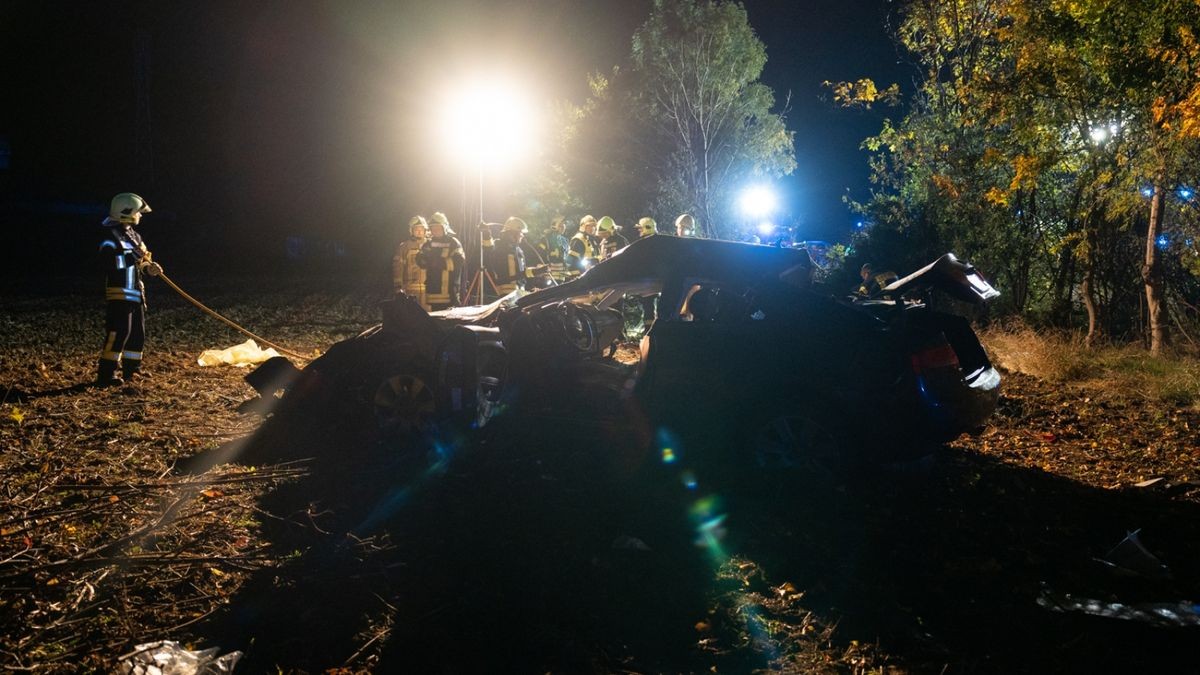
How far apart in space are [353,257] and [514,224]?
21495mm

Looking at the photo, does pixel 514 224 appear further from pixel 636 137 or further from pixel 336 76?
pixel 336 76

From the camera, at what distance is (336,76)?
32719 mm

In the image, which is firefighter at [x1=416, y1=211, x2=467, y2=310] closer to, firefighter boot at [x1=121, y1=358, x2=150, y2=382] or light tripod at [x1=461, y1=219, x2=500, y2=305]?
light tripod at [x1=461, y1=219, x2=500, y2=305]

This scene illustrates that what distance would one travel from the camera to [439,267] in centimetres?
952

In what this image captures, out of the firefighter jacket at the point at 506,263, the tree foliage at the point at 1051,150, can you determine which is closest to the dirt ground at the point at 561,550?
the tree foliage at the point at 1051,150

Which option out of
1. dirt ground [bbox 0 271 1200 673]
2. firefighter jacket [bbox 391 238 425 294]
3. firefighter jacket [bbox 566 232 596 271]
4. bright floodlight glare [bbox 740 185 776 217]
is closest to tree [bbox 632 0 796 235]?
bright floodlight glare [bbox 740 185 776 217]

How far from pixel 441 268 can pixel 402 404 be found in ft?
13.7

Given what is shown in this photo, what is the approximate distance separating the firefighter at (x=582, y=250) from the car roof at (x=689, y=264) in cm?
646

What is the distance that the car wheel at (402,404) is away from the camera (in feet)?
18.4

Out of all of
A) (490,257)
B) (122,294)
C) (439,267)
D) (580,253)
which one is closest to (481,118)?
(439,267)

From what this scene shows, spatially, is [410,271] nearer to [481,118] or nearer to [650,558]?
[481,118]

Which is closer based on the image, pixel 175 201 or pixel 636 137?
pixel 175 201

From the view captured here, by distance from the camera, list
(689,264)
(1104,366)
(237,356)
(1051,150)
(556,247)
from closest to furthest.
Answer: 1. (689,264)
2. (1104,366)
3. (237,356)
4. (1051,150)
5. (556,247)

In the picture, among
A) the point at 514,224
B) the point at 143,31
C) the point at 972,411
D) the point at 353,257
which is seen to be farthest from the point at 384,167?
the point at 972,411
